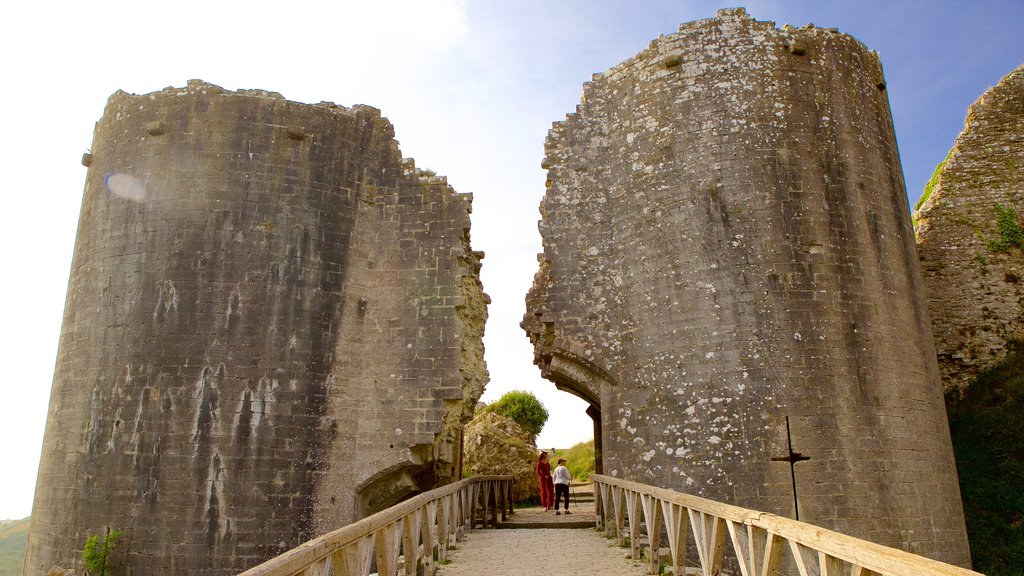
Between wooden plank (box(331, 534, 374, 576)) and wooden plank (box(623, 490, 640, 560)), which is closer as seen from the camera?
wooden plank (box(331, 534, 374, 576))

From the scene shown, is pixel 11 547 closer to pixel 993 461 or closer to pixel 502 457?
pixel 502 457

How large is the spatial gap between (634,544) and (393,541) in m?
3.04

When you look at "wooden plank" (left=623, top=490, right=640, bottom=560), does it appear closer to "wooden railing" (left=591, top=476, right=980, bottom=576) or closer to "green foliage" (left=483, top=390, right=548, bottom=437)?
"wooden railing" (left=591, top=476, right=980, bottom=576)

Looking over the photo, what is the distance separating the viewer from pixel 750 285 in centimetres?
1013

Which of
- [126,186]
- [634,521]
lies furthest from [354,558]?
[126,186]

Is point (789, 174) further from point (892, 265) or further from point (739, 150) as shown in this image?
point (892, 265)

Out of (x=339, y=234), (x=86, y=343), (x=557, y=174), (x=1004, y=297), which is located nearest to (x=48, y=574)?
(x=86, y=343)

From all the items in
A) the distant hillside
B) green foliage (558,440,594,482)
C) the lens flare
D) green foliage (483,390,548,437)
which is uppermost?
the lens flare

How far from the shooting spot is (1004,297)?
14461mm

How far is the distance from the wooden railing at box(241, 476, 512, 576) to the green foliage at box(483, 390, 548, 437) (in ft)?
38.1

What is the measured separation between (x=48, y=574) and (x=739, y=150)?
455 inches

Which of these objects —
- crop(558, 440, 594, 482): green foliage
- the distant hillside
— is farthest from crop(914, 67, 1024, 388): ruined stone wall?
the distant hillside

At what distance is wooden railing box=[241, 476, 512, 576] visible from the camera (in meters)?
3.83

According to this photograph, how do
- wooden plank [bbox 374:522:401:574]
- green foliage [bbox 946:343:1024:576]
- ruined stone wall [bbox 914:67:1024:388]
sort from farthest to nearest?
ruined stone wall [bbox 914:67:1024:388] < green foliage [bbox 946:343:1024:576] < wooden plank [bbox 374:522:401:574]
